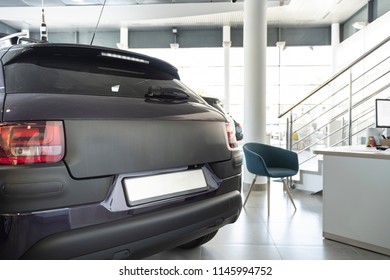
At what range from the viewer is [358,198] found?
222 cm

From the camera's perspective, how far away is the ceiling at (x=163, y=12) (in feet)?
22.6

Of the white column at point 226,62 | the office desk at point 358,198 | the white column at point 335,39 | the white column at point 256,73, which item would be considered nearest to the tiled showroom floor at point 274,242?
the office desk at point 358,198

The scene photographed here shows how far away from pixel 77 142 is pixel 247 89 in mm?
3693

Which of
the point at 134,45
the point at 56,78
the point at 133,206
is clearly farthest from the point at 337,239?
the point at 134,45

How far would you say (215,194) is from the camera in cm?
134

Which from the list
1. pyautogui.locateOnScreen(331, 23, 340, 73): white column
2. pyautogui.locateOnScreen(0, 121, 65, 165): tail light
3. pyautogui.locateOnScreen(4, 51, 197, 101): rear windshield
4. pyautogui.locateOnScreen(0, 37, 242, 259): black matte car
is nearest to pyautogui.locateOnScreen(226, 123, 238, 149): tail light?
pyautogui.locateOnScreen(0, 37, 242, 259): black matte car

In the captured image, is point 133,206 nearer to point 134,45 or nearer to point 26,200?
point 26,200

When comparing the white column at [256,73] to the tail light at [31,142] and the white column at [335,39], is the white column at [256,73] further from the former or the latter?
the white column at [335,39]

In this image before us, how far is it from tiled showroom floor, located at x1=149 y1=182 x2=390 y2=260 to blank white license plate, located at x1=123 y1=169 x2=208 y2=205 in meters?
0.88

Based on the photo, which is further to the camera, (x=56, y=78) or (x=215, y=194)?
(x=215, y=194)

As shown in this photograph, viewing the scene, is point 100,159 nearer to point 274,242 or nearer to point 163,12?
point 274,242

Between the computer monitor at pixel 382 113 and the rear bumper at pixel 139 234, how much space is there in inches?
73.8
